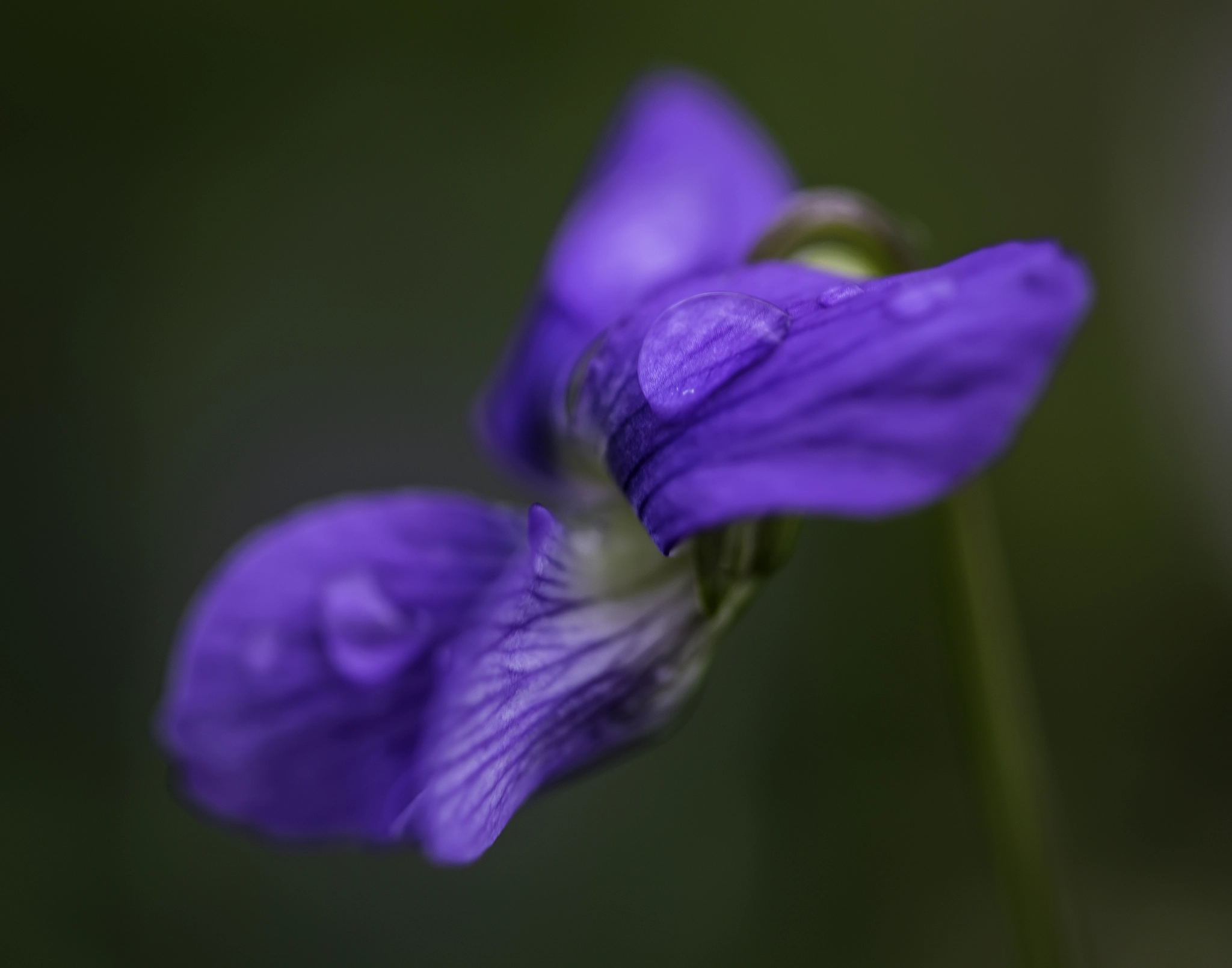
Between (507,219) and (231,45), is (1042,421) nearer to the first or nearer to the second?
(507,219)

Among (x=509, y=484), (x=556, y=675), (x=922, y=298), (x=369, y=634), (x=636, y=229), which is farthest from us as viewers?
(x=509, y=484)

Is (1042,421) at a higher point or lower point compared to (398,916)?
higher

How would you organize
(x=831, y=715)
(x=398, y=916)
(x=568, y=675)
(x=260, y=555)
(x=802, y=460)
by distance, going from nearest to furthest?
1. (x=802, y=460)
2. (x=568, y=675)
3. (x=260, y=555)
4. (x=398, y=916)
5. (x=831, y=715)

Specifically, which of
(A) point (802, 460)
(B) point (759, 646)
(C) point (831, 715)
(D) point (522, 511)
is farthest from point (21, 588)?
(A) point (802, 460)

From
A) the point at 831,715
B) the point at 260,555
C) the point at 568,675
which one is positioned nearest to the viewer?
the point at 568,675

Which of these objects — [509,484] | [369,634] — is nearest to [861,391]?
[369,634]

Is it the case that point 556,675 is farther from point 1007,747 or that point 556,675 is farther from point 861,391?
point 1007,747
